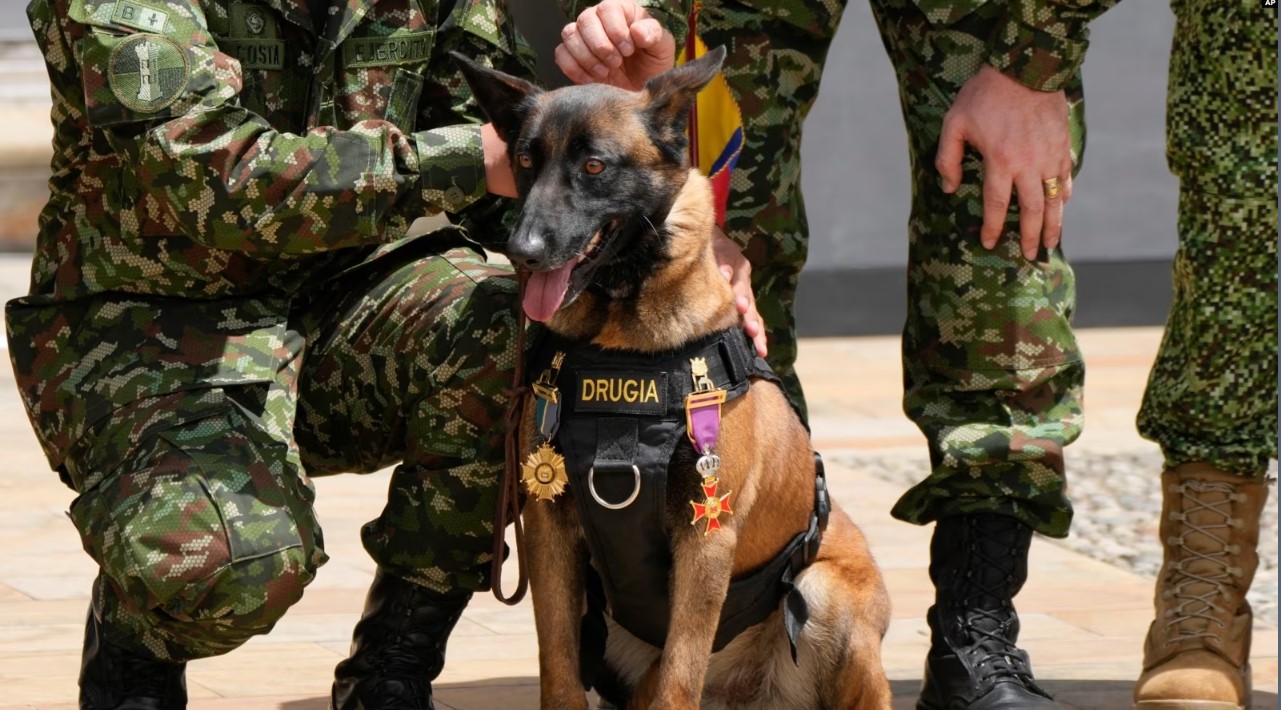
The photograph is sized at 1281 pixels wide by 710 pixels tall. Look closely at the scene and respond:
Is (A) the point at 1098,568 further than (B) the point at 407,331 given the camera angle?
Yes

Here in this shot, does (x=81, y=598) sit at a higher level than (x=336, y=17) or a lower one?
lower

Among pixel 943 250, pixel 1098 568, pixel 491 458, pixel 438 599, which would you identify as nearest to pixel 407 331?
pixel 491 458

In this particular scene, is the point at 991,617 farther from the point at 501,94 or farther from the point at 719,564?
the point at 501,94

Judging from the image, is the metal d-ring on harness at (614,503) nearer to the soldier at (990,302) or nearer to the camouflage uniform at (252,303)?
the camouflage uniform at (252,303)

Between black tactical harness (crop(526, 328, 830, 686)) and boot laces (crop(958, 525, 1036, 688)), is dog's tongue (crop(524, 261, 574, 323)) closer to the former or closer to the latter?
black tactical harness (crop(526, 328, 830, 686))

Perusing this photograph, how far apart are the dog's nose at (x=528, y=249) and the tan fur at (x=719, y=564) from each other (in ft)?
0.88

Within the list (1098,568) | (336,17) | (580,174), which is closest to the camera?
(580,174)

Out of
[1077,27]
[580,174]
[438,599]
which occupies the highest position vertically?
[1077,27]

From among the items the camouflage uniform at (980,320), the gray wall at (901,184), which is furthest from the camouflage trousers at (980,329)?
the gray wall at (901,184)

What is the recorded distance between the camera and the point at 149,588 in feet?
8.33

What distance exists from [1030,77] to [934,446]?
677 mm

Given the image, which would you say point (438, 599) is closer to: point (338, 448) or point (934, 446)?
point (338, 448)

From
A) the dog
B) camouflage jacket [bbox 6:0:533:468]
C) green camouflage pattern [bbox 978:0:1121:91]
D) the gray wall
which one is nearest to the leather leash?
the dog

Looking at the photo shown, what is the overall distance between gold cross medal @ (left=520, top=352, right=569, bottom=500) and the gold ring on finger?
98cm
